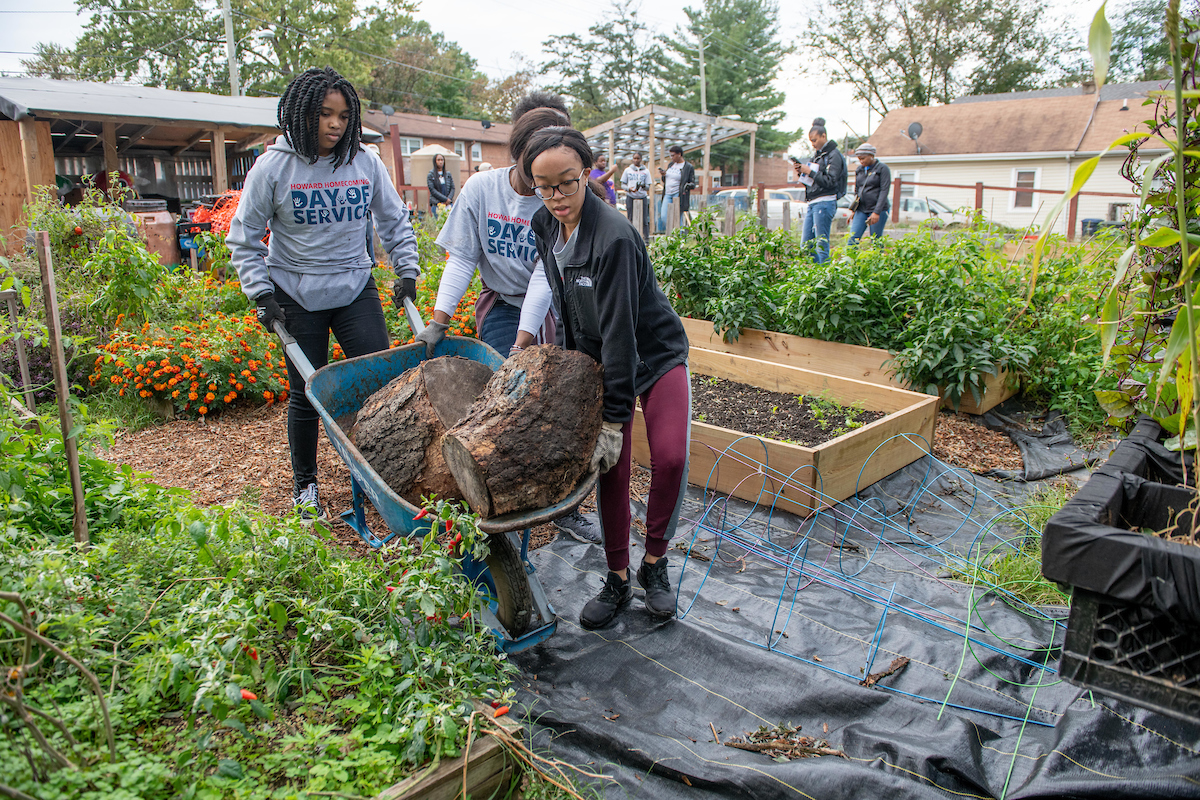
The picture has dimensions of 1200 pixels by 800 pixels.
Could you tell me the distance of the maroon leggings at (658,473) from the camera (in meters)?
2.40

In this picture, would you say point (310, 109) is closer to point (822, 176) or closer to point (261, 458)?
point (261, 458)

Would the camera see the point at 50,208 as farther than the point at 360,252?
Yes

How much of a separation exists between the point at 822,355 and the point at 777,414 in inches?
39.0

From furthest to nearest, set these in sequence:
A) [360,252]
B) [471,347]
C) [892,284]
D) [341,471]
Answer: [892,284], [341,471], [360,252], [471,347]

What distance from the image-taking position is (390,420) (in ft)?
7.72

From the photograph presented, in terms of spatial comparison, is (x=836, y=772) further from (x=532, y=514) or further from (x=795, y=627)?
(x=532, y=514)

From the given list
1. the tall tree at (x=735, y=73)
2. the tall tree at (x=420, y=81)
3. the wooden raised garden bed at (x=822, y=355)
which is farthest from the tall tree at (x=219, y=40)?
the wooden raised garden bed at (x=822, y=355)

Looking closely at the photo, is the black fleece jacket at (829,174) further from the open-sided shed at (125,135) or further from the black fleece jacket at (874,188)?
the open-sided shed at (125,135)

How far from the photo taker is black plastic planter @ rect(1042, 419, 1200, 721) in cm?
127

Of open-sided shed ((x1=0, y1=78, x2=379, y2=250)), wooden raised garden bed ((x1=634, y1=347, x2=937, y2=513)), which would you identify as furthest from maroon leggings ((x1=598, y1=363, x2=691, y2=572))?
open-sided shed ((x1=0, y1=78, x2=379, y2=250))

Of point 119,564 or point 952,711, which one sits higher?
point 119,564

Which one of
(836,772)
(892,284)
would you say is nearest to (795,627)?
(836,772)

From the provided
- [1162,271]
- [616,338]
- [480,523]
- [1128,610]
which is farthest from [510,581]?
[1162,271]

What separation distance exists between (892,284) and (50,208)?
21.3 feet
